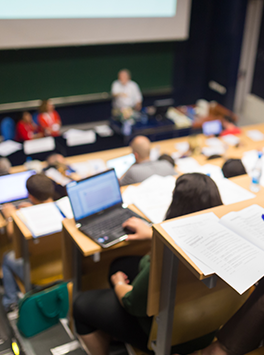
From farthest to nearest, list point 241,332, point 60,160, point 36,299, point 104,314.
Answer: point 60,160 → point 36,299 → point 104,314 → point 241,332

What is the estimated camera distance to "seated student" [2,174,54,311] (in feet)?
9.28

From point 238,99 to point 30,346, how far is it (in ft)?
21.8

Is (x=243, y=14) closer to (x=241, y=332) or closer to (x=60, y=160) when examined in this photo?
(x=60, y=160)

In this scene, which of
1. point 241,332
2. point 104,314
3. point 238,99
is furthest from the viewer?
point 238,99

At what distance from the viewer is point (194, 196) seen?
183 centimetres

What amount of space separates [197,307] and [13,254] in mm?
1740

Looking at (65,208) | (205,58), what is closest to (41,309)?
(65,208)

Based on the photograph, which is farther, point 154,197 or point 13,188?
point 13,188

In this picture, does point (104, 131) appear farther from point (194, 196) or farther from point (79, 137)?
point (194, 196)

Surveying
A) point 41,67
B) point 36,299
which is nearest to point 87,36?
point 41,67

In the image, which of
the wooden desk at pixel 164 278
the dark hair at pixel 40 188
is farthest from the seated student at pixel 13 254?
the wooden desk at pixel 164 278

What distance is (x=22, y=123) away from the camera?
18.4ft

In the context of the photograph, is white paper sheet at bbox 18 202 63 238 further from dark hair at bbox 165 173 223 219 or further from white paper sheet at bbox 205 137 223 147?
white paper sheet at bbox 205 137 223 147

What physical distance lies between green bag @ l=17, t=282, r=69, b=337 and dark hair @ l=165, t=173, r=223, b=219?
83 cm
